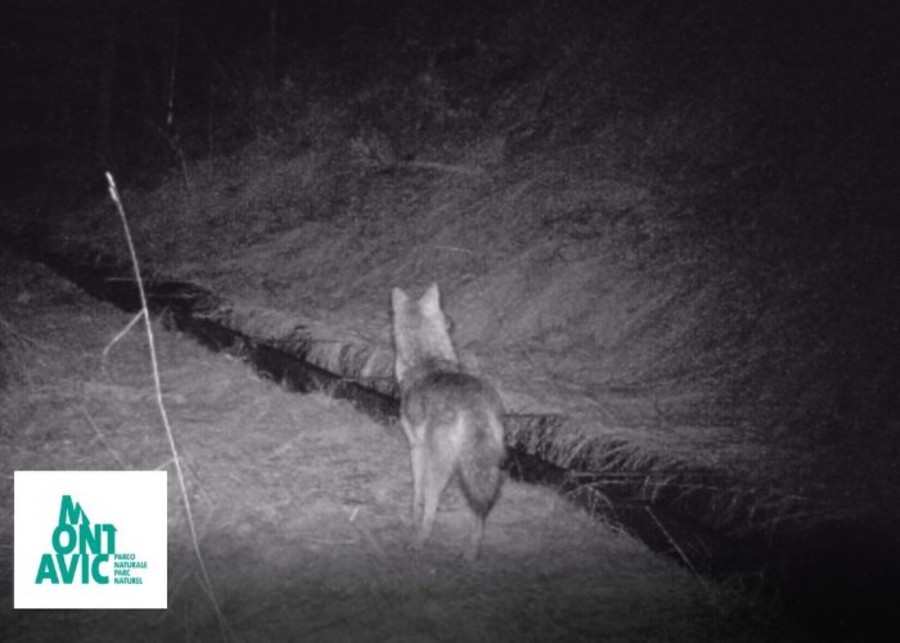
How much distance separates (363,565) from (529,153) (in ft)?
19.1

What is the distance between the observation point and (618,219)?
6980 mm

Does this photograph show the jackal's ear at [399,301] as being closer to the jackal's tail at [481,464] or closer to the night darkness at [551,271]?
the night darkness at [551,271]

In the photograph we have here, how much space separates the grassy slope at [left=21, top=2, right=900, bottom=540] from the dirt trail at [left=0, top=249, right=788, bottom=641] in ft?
3.31

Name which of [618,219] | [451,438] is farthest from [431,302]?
[618,219]

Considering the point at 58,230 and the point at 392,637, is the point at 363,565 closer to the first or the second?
the point at 392,637

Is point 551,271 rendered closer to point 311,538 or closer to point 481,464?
point 481,464

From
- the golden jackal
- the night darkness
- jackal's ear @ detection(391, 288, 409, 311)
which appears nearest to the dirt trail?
the night darkness

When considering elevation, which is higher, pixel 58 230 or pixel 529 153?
pixel 58 230

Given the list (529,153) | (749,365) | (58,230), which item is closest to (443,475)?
(749,365)

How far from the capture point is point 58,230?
10.4 meters

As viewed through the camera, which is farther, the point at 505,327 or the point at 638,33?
the point at 638,33

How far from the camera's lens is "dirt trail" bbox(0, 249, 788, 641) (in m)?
3.31

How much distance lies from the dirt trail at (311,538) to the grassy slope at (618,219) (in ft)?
3.31

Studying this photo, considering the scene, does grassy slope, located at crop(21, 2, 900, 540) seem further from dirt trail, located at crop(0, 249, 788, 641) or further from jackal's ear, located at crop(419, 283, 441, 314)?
dirt trail, located at crop(0, 249, 788, 641)
